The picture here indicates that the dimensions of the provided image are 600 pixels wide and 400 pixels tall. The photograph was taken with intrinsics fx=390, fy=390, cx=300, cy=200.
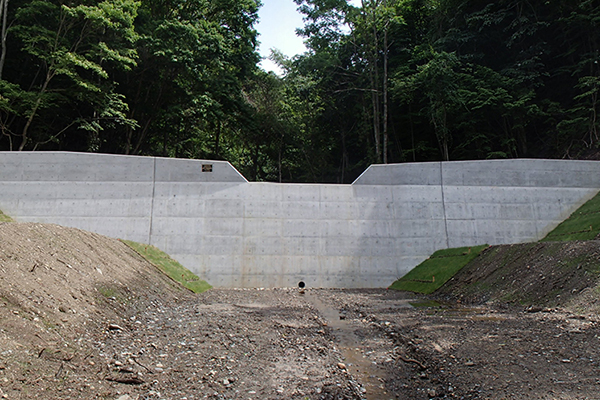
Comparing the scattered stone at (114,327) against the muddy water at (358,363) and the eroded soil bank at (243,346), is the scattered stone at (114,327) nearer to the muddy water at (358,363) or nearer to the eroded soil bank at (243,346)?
the eroded soil bank at (243,346)

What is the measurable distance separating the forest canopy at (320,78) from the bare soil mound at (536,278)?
51.8 feet

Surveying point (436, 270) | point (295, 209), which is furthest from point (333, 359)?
point (295, 209)

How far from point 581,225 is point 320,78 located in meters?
23.6

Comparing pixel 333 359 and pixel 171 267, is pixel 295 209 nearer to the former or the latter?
pixel 171 267

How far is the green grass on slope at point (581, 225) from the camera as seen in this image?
651 inches

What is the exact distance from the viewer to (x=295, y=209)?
67.1ft

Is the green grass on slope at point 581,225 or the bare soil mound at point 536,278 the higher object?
the green grass on slope at point 581,225

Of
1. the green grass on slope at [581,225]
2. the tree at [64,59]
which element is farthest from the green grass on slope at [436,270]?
the tree at [64,59]

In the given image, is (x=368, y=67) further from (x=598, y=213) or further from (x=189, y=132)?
(x=598, y=213)

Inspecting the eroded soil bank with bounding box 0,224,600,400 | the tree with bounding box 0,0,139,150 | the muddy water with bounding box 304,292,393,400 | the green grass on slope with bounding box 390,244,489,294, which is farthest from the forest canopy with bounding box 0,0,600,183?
the muddy water with bounding box 304,292,393,400

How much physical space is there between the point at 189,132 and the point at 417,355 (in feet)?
110

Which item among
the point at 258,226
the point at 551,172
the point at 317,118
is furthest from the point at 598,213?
the point at 317,118

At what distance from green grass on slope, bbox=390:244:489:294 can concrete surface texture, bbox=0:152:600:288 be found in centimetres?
79

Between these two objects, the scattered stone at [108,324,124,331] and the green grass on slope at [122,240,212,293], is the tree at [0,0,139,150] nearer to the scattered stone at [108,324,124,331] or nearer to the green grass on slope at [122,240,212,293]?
the green grass on slope at [122,240,212,293]
